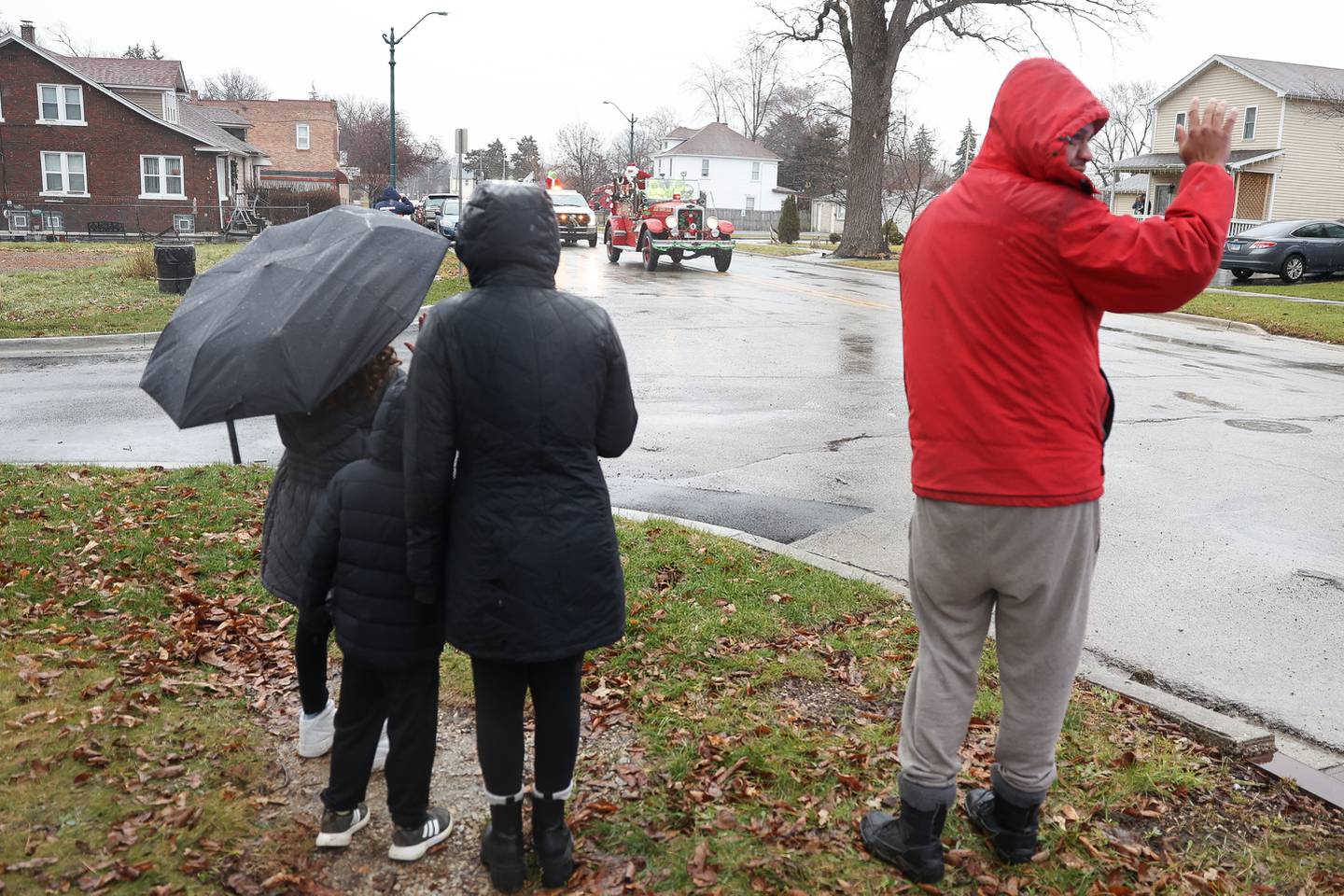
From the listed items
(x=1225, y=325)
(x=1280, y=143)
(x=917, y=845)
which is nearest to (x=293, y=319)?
(x=917, y=845)

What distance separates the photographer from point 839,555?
6.23m

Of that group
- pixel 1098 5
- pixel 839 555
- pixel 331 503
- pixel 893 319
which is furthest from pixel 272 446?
pixel 1098 5

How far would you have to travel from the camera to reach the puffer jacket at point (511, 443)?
281 cm

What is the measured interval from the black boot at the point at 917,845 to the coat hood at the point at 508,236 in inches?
72.7

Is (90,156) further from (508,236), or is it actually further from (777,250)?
(508,236)

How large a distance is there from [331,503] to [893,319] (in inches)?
650

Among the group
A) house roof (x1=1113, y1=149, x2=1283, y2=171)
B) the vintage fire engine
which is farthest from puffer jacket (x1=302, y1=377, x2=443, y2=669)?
house roof (x1=1113, y1=149, x2=1283, y2=171)

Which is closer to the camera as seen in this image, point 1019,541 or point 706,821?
point 1019,541

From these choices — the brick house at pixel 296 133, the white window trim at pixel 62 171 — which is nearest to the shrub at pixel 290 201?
the white window trim at pixel 62 171

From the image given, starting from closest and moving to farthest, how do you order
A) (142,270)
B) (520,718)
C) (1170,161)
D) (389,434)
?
(389,434)
(520,718)
(142,270)
(1170,161)

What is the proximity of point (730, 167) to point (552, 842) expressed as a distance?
9001 cm

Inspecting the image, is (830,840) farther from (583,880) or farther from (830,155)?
(830,155)

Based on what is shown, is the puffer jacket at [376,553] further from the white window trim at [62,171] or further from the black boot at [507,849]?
the white window trim at [62,171]

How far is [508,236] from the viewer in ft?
9.30
